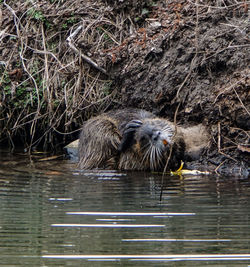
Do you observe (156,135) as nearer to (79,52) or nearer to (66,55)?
(79,52)

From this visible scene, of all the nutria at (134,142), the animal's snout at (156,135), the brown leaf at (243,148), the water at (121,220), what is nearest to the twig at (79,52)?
the nutria at (134,142)

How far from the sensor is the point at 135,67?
761 centimetres

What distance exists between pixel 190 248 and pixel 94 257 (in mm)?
517

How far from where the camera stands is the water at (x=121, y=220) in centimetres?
330

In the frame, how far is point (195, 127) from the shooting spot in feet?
22.8

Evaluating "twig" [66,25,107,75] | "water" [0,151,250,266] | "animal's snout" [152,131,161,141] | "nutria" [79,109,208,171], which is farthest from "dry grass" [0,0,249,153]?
"water" [0,151,250,266]

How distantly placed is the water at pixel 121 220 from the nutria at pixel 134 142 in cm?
42

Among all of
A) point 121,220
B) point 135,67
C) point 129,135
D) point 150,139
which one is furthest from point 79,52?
point 121,220

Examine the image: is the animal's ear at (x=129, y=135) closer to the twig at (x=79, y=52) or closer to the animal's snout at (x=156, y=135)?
the animal's snout at (x=156, y=135)

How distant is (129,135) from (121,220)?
282 cm

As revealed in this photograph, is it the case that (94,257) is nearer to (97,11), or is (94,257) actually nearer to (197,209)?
(197,209)

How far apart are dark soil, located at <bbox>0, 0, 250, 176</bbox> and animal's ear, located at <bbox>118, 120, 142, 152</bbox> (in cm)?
52

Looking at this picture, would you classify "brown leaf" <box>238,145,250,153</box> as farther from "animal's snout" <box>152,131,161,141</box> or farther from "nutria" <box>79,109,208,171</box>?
"animal's snout" <box>152,131,161,141</box>

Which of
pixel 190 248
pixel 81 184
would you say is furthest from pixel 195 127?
pixel 190 248
